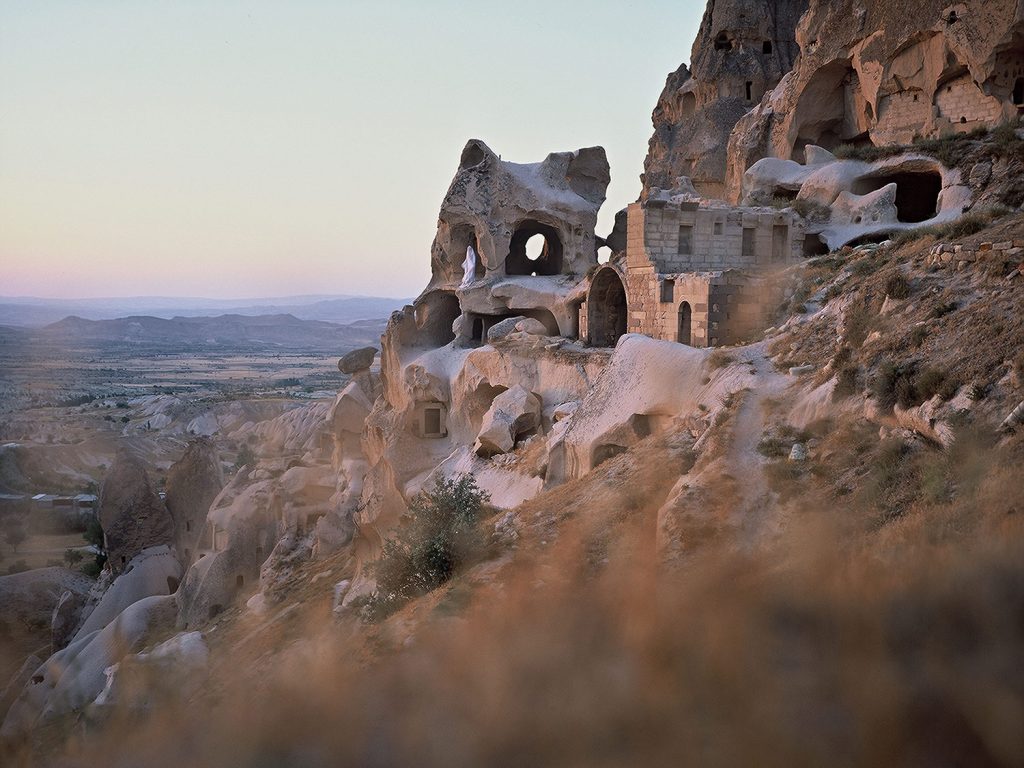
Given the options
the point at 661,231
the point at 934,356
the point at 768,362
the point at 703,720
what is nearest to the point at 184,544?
the point at 661,231

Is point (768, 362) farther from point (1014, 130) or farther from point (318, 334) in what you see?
point (318, 334)

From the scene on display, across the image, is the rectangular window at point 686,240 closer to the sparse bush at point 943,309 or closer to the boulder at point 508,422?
the boulder at point 508,422

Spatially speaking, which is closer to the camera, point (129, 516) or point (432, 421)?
point (432, 421)

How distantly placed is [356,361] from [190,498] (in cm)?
633

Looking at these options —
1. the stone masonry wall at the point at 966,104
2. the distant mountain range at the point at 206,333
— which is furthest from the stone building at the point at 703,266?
the distant mountain range at the point at 206,333

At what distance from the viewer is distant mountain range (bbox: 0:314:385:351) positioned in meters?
134

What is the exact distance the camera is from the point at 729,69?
30297 mm

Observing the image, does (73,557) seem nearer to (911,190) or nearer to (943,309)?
(911,190)

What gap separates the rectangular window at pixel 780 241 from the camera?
56.9ft

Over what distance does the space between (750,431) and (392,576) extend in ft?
13.2

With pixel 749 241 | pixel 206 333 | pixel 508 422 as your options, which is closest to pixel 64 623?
pixel 508 422

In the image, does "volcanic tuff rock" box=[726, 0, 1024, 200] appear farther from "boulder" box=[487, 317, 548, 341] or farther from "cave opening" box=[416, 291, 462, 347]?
"cave opening" box=[416, 291, 462, 347]

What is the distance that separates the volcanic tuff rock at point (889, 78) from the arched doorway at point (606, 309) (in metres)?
6.65

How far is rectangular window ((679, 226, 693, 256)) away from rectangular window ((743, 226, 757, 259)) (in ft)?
4.19
